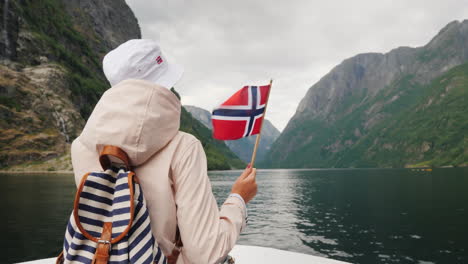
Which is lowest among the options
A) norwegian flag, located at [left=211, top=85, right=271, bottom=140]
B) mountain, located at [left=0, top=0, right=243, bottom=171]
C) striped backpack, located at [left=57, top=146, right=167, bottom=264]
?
striped backpack, located at [left=57, top=146, right=167, bottom=264]

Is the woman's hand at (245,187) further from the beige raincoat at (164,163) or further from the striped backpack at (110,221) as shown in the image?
the striped backpack at (110,221)

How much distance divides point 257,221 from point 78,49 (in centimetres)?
15433

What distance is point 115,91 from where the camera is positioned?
1.79 m

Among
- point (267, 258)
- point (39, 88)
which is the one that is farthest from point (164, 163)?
point (39, 88)

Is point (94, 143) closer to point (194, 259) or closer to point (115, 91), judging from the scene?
point (115, 91)

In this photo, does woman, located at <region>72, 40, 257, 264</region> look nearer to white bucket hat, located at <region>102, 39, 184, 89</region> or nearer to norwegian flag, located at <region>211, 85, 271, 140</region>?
white bucket hat, located at <region>102, 39, 184, 89</region>

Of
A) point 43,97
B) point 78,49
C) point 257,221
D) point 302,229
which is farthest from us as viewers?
point 78,49

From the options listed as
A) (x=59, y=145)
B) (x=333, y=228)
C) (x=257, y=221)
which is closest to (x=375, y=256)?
(x=333, y=228)

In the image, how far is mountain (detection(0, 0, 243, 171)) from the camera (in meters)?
89.4

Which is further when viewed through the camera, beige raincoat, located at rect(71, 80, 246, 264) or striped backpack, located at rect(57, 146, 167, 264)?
beige raincoat, located at rect(71, 80, 246, 264)

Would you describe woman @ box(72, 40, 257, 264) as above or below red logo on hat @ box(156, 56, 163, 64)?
below

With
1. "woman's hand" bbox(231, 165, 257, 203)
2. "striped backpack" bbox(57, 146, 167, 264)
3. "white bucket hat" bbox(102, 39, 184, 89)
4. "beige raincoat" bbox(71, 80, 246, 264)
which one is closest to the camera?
"striped backpack" bbox(57, 146, 167, 264)

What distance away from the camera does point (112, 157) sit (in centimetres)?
174

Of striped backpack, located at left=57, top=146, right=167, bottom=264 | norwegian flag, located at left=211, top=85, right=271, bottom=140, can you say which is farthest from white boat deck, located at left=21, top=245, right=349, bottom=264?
striped backpack, located at left=57, top=146, right=167, bottom=264
